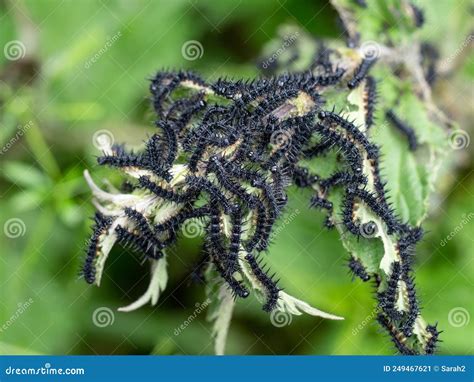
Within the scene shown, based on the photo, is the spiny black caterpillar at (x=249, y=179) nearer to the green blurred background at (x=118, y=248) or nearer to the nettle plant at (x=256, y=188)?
the nettle plant at (x=256, y=188)

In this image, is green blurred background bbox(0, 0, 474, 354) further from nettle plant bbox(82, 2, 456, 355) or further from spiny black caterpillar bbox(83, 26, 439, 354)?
spiny black caterpillar bbox(83, 26, 439, 354)

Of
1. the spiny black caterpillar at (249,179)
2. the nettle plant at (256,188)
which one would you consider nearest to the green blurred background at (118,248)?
the nettle plant at (256,188)

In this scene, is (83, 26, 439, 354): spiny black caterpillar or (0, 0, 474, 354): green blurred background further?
(0, 0, 474, 354): green blurred background

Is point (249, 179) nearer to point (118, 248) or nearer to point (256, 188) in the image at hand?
point (256, 188)

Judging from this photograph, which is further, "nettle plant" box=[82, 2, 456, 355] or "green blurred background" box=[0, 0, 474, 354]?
"green blurred background" box=[0, 0, 474, 354]

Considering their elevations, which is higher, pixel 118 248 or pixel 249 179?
pixel 249 179

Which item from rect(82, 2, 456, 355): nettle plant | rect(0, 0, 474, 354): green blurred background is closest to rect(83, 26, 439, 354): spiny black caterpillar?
rect(82, 2, 456, 355): nettle plant

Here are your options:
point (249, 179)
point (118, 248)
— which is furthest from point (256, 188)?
point (118, 248)
